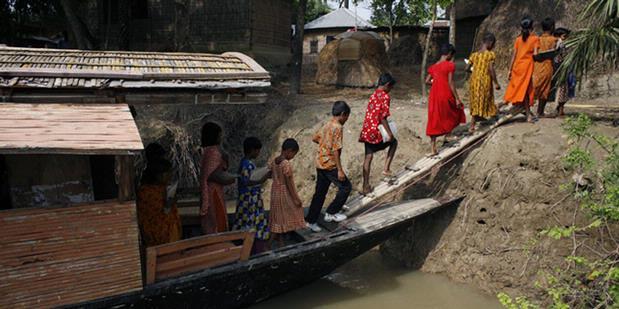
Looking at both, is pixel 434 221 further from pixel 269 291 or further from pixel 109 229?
pixel 109 229

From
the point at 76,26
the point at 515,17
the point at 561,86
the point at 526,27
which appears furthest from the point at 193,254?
the point at 515,17

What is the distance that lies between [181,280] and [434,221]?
3429 millimetres

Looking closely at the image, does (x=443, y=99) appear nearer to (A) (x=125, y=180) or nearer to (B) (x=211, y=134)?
(B) (x=211, y=134)

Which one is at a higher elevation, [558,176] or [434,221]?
[558,176]

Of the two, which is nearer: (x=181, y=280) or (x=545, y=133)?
(x=181, y=280)

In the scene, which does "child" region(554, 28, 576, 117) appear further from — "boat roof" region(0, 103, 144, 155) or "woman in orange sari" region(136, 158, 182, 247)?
"boat roof" region(0, 103, 144, 155)

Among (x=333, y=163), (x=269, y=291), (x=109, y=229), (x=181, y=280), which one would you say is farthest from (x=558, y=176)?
(x=109, y=229)

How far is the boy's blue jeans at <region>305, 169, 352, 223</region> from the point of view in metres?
5.45

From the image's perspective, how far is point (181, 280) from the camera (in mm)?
4305

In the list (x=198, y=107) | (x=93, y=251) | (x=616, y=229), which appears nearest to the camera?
(x=93, y=251)

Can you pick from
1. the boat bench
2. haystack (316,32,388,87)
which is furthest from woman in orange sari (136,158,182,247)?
haystack (316,32,388,87)

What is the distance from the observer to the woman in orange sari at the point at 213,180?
15.5 feet

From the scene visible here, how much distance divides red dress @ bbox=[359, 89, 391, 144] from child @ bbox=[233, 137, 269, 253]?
4.94 ft

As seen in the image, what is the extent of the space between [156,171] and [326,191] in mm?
2007
